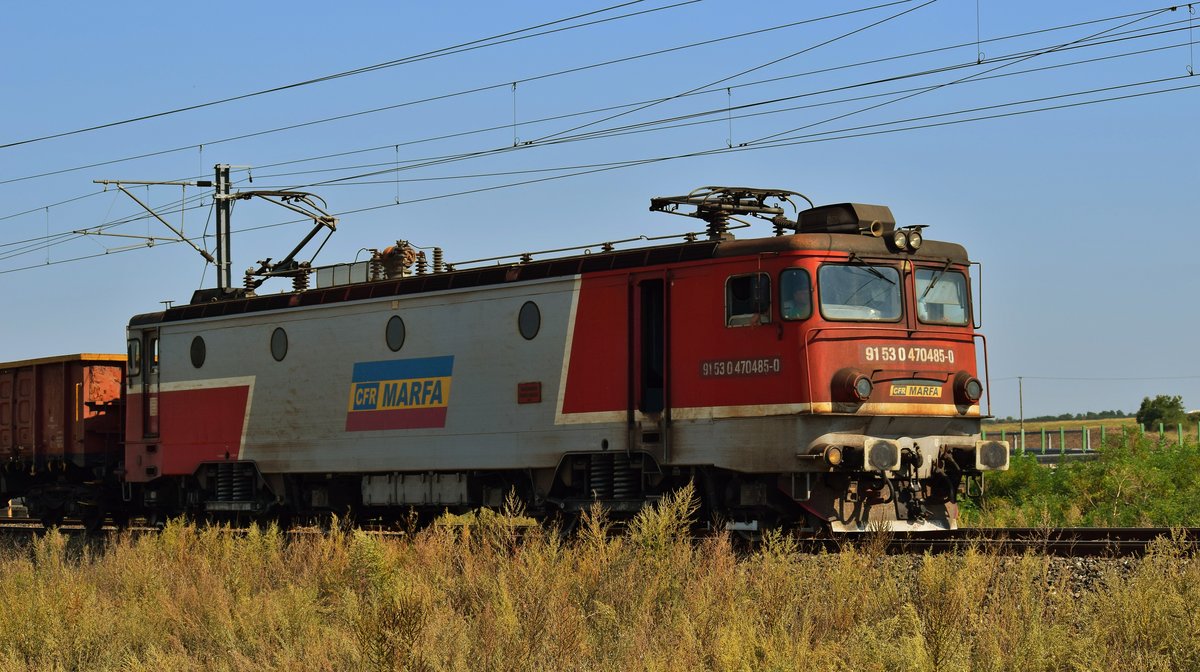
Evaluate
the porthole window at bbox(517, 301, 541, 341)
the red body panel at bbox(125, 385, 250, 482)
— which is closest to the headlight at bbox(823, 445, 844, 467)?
the porthole window at bbox(517, 301, 541, 341)

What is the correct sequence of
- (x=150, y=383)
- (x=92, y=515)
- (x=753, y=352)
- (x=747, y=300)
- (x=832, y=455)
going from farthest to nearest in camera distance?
(x=92, y=515), (x=150, y=383), (x=747, y=300), (x=753, y=352), (x=832, y=455)

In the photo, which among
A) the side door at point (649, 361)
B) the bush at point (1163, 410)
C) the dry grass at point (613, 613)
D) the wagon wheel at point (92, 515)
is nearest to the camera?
the dry grass at point (613, 613)

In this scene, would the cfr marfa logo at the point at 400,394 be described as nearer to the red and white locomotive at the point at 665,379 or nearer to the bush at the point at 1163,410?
the red and white locomotive at the point at 665,379

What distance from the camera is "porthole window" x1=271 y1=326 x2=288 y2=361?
20.4 meters

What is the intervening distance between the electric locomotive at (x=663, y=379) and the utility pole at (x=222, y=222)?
11.6m

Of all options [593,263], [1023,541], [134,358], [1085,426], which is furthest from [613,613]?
[1085,426]

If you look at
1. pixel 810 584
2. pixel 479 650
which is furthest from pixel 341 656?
pixel 810 584

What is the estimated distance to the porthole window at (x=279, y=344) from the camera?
2044cm

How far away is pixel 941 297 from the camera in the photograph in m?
16.2

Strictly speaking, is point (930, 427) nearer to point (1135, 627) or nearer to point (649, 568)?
point (649, 568)

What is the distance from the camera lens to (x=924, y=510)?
1577 centimetres

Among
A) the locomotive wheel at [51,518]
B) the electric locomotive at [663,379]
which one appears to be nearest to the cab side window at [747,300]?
the electric locomotive at [663,379]

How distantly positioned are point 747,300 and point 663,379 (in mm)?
1413

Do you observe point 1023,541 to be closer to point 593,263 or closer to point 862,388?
point 862,388
